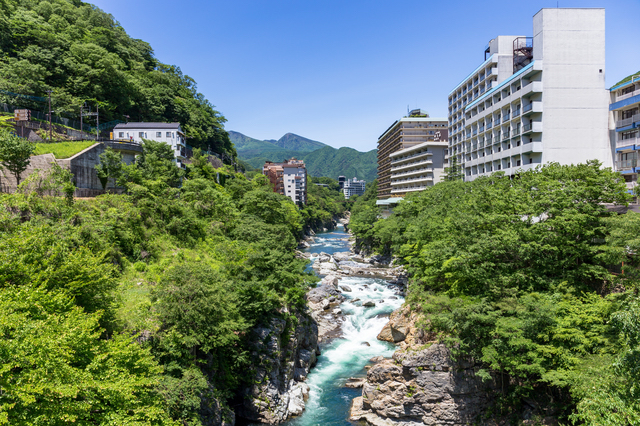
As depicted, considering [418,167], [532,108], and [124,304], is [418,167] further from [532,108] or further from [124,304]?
[124,304]

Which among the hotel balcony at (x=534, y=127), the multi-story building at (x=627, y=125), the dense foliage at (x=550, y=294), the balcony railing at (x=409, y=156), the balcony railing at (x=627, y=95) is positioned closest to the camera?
the dense foliage at (x=550, y=294)

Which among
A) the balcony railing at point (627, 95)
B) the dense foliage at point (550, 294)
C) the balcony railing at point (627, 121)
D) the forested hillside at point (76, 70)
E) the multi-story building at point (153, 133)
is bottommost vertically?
the dense foliage at point (550, 294)

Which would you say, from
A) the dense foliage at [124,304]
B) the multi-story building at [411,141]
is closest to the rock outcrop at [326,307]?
the dense foliage at [124,304]

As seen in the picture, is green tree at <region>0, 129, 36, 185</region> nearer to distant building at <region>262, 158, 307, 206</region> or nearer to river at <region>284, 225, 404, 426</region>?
river at <region>284, 225, 404, 426</region>

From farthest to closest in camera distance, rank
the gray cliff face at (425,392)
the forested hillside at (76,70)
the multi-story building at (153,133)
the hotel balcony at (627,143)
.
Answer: the multi-story building at (153,133), the forested hillside at (76,70), the hotel balcony at (627,143), the gray cliff face at (425,392)

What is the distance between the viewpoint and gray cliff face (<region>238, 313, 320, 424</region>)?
21.5 meters

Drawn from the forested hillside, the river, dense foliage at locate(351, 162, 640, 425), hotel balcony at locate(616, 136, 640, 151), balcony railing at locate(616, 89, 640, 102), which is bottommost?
the river

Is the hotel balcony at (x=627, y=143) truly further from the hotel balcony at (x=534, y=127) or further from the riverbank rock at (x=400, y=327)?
the riverbank rock at (x=400, y=327)

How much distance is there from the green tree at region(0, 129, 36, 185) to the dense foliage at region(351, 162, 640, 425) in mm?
31104

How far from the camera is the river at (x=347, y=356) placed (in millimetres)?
22719

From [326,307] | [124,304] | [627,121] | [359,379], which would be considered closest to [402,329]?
[359,379]

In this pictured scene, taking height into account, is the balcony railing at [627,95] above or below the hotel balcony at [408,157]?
below

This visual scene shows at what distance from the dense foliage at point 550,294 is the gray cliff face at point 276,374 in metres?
10.8

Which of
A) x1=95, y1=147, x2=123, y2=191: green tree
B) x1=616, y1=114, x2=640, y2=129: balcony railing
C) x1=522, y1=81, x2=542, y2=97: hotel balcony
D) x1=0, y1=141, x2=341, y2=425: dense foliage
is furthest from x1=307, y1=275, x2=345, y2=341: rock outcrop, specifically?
x1=616, y1=114, x2=640, y2=129: balcony railing
